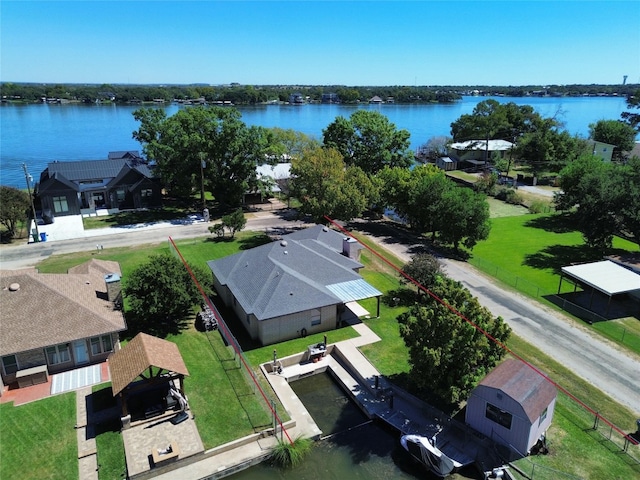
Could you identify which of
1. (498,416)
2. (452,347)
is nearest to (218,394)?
(452,347)

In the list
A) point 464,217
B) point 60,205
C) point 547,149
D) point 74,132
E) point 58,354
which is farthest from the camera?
point 74,132

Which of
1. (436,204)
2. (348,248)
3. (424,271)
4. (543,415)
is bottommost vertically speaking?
(543,415)

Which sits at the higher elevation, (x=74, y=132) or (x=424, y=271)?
(x=74, y=132)

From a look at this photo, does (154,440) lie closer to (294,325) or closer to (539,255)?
(294,325)

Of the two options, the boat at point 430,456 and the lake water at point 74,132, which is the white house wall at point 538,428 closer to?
the boat at point 430,456

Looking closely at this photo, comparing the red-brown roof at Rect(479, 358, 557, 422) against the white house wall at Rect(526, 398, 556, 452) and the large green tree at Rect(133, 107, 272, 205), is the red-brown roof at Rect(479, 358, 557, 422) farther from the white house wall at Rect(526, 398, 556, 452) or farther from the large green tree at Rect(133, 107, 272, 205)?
the large green tree at Rect(133, 107, 272, 205)

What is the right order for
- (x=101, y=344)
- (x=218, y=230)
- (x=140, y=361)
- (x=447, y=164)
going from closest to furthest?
1. (x=140, y=361)
2. (x=101, y=344)
3. (x=218, y=230)
4. (x=447, y=164)

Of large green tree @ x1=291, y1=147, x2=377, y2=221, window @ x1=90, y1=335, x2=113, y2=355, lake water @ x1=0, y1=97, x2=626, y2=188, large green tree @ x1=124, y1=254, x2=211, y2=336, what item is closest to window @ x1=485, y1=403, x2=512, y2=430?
large green tree @ x1=124, y1=254, x2=211, y2=336
